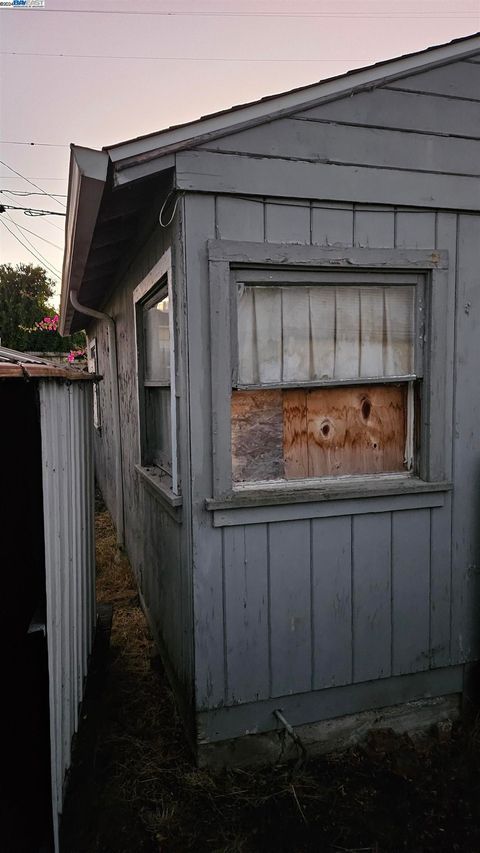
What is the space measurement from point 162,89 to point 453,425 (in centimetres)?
911

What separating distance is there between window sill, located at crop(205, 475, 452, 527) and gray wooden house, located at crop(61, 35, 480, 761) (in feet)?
0.04

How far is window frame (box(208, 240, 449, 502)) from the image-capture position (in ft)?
7.93

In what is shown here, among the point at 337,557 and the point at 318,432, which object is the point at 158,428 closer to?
the point at 318,432

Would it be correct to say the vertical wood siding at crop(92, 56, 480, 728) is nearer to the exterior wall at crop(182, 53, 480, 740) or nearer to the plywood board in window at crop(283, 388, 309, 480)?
the exterior wall at crop(182, 53, 480, 740)

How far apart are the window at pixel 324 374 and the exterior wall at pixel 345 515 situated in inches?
8.1

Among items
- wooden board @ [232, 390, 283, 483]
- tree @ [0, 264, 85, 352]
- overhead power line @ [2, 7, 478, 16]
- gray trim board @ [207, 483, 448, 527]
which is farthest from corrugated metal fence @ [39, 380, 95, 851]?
tree @ [0, 264, 85, 352]

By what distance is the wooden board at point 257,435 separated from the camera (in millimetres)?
2635

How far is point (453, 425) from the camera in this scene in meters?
2.81

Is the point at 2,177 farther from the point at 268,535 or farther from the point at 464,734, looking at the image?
the point at 464,734

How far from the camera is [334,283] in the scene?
2.61 metres

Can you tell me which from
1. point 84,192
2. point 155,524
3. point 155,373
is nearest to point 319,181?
point 84,192

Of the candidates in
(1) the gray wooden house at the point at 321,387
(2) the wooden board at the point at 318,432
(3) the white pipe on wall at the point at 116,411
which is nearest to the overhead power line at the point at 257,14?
(1) the gray wooden house at the point at 321,387

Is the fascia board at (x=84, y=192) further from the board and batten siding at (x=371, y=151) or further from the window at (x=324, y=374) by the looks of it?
the window at (x=324, y=374)

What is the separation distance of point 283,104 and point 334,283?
85 centimetres
